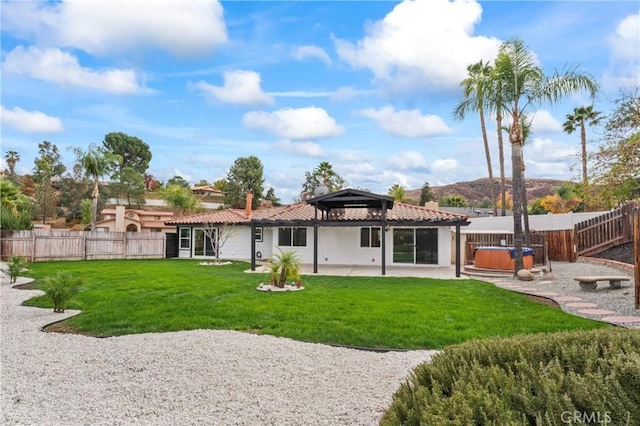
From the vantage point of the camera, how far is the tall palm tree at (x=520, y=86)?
46.8 ft

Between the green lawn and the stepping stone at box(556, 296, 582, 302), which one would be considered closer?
the green lawn

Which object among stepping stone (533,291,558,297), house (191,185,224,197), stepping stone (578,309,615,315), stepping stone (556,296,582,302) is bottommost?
stepping stone (533,291,558,297)

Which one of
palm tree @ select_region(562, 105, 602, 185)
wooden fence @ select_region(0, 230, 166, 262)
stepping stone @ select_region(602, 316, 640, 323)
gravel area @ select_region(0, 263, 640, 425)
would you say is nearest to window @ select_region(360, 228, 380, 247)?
stepping stone @ select_region(602, 316, 640, 323)

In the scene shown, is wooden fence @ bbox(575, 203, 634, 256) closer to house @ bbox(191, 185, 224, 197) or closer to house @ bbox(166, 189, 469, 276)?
house @ bbox(166, 189, 469, 276)

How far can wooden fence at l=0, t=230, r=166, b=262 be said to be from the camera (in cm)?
2103

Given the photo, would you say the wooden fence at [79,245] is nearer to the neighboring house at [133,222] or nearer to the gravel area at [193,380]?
the neighboring house at [133,222]

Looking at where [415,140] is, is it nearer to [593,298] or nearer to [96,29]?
[593,298]

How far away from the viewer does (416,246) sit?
1888 cm

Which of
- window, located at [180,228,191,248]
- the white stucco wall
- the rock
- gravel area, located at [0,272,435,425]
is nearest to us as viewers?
gravel area, located at [0,272,435,425]

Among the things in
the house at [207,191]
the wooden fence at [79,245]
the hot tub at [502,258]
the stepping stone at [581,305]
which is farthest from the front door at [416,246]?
the house at [207,191]

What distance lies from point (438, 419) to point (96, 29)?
10.9 m

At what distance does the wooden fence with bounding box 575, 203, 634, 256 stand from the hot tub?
3.93 m

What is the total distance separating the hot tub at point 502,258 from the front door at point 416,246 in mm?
2624

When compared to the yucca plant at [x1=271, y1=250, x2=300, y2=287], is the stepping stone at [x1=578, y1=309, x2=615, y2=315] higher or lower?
lower
